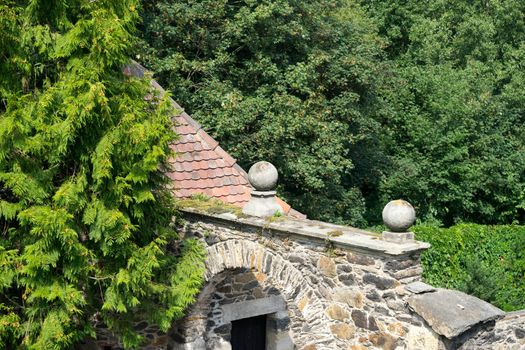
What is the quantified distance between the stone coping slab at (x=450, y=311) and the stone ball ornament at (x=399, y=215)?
69cm

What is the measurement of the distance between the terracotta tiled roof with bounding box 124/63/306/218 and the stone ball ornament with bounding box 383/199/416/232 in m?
3.39

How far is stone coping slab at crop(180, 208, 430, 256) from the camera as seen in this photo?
7047mm

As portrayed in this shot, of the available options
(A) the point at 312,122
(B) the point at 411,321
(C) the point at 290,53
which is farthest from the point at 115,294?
(C) the point at 290,53

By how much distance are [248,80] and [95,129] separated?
23.8 feet

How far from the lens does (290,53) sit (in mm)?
14617

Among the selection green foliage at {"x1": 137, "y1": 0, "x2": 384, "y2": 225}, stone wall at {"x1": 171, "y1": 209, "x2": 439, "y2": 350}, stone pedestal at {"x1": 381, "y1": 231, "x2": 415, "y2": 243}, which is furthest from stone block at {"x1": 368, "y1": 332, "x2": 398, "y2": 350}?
green foliage at {"x1": 137, "y1": 0, "x2": 384, "y2": 225}

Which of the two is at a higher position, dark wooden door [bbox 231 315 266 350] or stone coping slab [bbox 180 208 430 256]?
stone coping slab [bbox 180 208 430 256]

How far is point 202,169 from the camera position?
404 inches

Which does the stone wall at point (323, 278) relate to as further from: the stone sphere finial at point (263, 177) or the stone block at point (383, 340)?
the stone sphere finial at point (263, 177)

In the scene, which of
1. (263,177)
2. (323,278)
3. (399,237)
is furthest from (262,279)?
(399,237)

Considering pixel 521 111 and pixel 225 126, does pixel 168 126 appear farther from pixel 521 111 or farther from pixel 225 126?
pixel 521 111

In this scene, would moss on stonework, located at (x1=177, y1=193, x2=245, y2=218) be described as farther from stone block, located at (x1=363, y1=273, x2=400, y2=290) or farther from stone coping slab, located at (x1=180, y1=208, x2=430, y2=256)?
stone block, located at (x1=363, y1=273, x2=400, y2=290)

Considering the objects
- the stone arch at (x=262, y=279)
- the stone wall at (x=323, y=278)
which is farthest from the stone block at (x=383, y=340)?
the stone arch at (x=262, y=279)

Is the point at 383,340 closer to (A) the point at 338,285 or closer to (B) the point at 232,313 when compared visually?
(A) the point at 338,285
